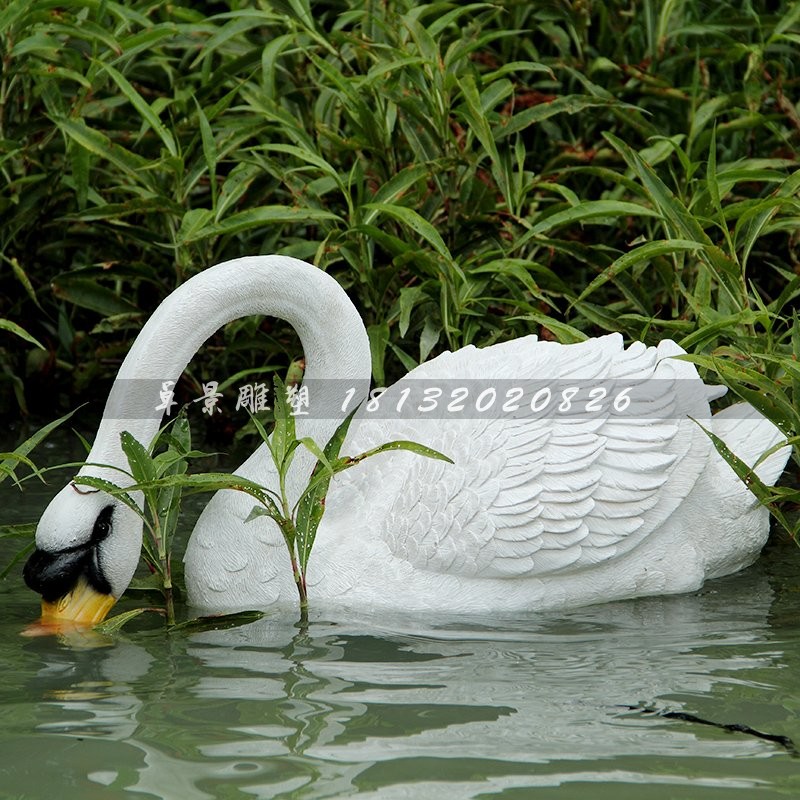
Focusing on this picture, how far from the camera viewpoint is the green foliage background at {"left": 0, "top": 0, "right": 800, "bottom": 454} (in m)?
4.71

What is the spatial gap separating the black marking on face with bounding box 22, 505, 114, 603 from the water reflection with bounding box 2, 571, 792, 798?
14 cm

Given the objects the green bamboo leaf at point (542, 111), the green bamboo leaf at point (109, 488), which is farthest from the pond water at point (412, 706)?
the green bamboo leaf at point (542, 111)

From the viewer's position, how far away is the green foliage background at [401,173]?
185 inches

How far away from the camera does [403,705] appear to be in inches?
115

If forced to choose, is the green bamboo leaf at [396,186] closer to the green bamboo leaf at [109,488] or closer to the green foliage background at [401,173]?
the green foliage background at [401,173]

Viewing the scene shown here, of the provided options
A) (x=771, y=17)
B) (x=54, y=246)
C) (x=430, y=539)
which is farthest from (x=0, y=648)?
(x=771, y=17)

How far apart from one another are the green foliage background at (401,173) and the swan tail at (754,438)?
19cm

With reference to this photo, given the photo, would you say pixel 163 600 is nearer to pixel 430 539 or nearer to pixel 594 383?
pixel 430 539

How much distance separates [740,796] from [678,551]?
154cm

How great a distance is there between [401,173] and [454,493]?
1.56 meters

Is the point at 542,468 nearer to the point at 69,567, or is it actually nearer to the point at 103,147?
the point at 69,567

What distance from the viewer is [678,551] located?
157 inches

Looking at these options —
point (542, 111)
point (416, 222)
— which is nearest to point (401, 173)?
point (416, 222)

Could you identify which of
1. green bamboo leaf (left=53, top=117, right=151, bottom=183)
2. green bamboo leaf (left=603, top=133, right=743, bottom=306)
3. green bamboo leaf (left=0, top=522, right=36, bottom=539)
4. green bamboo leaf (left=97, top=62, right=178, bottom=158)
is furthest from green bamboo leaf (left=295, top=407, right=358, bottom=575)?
green bamboo leaf (left=53, top=117, right=151, bottom=183)
